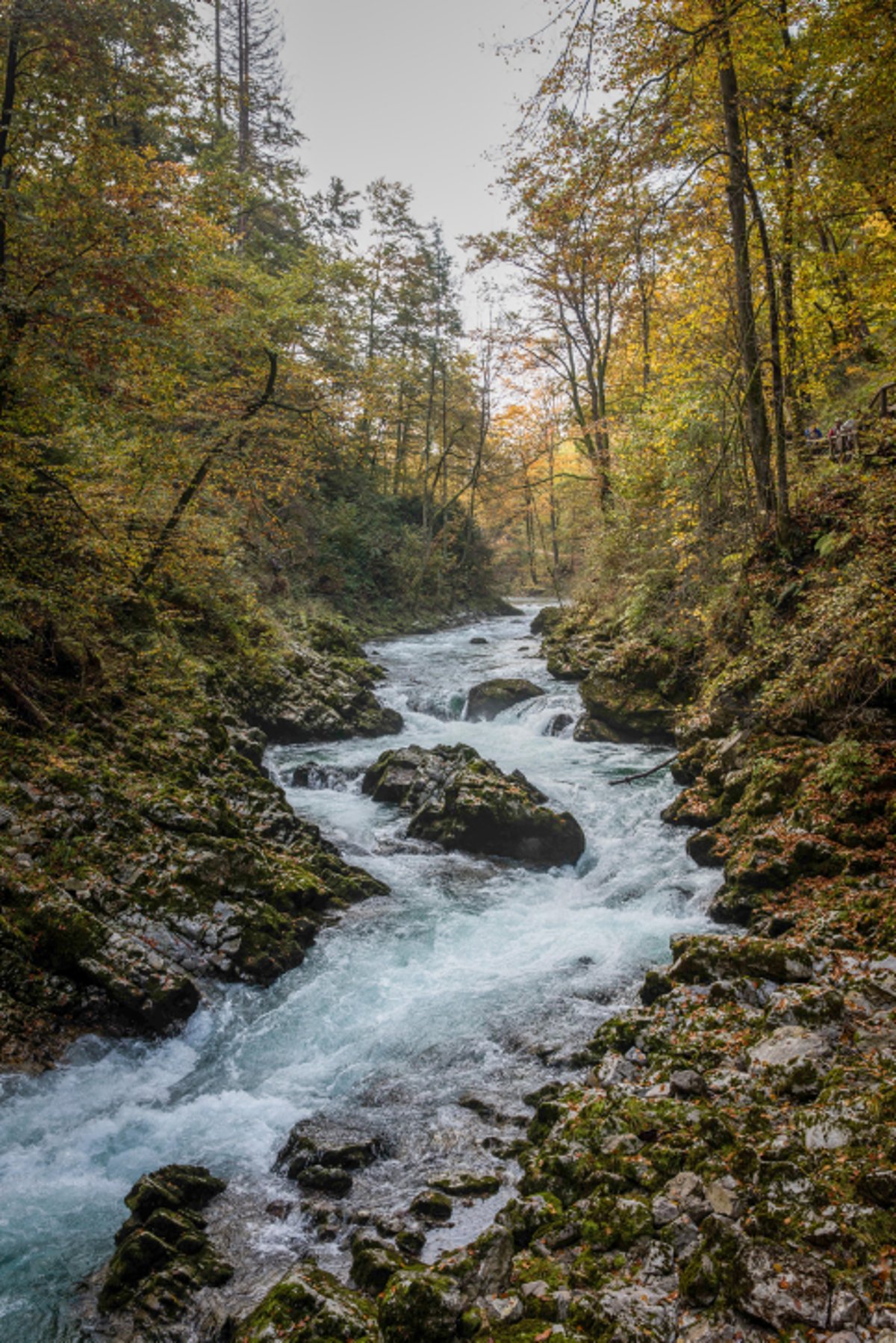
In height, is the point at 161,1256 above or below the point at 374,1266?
below

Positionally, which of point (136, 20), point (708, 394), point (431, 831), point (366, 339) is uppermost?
point (366, 339)

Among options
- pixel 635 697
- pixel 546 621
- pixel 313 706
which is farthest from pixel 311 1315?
pixel 546 621

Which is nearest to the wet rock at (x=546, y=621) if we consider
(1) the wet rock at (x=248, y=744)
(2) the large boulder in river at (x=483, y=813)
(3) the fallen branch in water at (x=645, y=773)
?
(2) the large boulder in river at (x=483, y=813)

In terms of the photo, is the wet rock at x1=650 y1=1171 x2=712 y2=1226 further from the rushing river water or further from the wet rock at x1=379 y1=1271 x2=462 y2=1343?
the rushing river water

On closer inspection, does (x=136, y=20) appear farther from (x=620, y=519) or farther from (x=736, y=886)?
(x=620, y=519)

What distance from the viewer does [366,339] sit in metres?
31.3

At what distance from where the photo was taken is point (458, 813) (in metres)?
10.4

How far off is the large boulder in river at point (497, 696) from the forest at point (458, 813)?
57 centimetres

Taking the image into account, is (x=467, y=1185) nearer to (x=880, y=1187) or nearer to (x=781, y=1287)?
(x=781, y=1287)

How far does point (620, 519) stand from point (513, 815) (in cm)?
1027

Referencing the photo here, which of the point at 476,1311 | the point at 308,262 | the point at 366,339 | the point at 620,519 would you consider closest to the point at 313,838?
the point at 476,1311

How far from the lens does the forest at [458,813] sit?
3490 millimetres

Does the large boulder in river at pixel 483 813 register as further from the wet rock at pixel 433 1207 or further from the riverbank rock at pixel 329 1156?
the wet rock at pixel 433 1207

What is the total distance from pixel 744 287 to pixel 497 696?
9.98 metres
